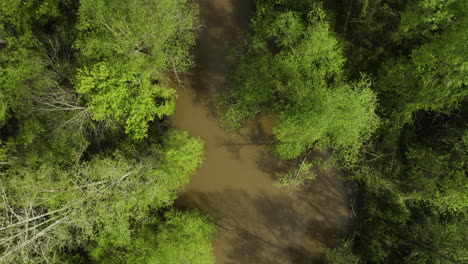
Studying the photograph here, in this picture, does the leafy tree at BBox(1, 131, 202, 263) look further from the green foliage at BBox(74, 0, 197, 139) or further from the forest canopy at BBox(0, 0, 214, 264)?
the green foliage at BBox(74, 0, 197, 139)

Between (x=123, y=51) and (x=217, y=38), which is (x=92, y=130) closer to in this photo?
(x=123, y=51)

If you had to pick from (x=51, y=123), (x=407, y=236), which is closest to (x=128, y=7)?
(x=51, y=123)

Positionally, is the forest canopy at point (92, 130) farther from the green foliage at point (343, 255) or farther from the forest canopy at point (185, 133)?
the green foliage at point (343, 255)

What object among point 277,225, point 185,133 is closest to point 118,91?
point 185,133

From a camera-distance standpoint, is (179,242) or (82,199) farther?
(179,242)

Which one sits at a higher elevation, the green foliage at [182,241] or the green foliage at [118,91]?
the green foliage at [118,91]

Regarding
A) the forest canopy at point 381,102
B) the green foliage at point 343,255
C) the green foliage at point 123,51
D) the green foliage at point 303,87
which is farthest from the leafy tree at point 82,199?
the green foliage at point 343,255

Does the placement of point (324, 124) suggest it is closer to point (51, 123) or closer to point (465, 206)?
point (465, 206)

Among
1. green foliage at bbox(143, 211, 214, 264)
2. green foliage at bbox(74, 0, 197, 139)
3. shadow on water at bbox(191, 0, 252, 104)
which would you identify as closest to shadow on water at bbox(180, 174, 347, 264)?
green foliage at bbox(143, 211, 214, 264)
